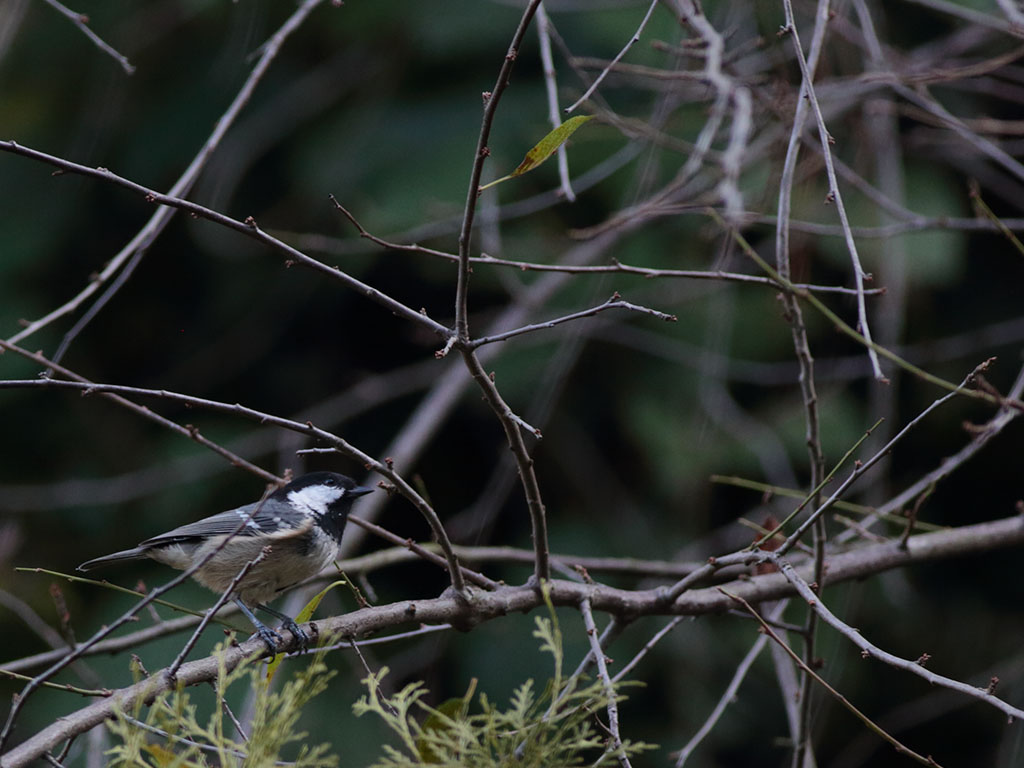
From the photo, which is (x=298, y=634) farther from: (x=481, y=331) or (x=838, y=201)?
(x=481, y=331)

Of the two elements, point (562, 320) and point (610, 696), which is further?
point (562, 320)

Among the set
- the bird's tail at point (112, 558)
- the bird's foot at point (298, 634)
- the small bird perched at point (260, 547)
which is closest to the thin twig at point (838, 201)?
the bird's foot at point (298, 634)

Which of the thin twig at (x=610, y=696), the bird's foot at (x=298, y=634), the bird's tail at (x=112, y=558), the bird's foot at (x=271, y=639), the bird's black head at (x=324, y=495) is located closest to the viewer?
the thin twig at (x=610, y=696)

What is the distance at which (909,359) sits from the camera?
16.3 ft

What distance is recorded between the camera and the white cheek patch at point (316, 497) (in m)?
3.72

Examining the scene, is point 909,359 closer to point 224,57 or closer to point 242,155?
point 242,155

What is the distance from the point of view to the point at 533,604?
102 inches

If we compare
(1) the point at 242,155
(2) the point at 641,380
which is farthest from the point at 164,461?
(2) the point at 641,380

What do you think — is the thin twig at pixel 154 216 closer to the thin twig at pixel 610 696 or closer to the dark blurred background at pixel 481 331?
the thin twig at pixel 610 696

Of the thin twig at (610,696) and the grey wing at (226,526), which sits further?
the grey wing at (226,526)

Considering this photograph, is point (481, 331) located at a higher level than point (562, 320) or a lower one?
lower

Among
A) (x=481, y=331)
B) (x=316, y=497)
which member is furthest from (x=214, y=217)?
(x=481, y=331)

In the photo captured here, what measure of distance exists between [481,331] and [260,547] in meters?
2.49

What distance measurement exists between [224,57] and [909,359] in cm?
416
